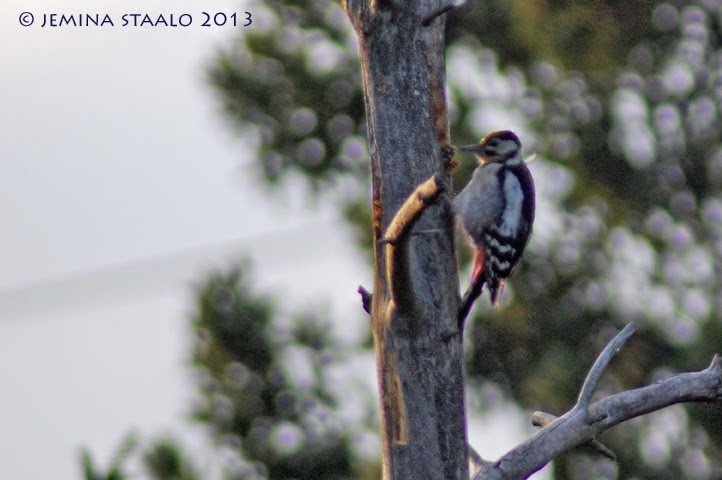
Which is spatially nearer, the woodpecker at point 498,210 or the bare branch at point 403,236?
the bare branch at point 403,236

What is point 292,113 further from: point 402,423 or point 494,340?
point 402,423

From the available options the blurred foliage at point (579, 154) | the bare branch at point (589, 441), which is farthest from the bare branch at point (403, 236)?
the blurred foliage at point (579, 154)

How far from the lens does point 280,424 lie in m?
13.8

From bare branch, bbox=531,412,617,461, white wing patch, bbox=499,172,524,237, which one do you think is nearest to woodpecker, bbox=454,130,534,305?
white wing patch, bbox=499,172,524,237

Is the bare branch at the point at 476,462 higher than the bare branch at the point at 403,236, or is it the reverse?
the bare branch at the point at 403,236

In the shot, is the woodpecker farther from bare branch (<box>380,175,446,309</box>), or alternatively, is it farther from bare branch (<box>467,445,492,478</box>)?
bare branch (<box>380,175,446,309</box>)

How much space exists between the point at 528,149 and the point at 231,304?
3.57m

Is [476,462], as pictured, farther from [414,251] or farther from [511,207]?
[511,207]

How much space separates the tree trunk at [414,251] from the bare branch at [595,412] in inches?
8.7

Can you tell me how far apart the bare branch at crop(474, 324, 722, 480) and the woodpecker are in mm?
1438

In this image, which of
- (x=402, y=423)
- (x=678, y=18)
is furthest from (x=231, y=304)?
(x=402, y=423)

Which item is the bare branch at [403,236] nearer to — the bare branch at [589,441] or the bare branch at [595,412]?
the bare branch at [595,412]

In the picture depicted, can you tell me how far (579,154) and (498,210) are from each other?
8112 mm

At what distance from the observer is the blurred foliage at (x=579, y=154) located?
14.8m
